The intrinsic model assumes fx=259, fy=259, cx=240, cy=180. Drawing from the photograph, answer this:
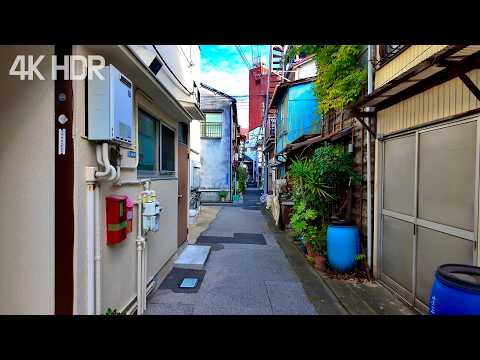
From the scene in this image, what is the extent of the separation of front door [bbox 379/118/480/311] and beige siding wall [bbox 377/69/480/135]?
167 mm

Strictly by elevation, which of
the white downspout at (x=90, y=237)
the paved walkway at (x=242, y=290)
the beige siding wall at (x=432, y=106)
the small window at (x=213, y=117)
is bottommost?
the paved walkway at (x=242, y=290)

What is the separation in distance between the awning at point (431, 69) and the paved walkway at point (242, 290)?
3218mm

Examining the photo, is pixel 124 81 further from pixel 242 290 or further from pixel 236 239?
pixel 236 239

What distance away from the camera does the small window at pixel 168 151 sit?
196 inches

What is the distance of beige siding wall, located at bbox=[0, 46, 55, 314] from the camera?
2080mm

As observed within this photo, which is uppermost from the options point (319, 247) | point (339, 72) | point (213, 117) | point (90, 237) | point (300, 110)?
point (213, 117)

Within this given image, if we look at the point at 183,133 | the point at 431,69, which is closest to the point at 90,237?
the point at 431,69

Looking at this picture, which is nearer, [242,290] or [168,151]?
[242,290]

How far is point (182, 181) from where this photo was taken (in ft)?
21.2

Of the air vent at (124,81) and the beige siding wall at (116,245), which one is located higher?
the air vent at (124,81)

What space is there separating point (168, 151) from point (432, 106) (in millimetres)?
4458

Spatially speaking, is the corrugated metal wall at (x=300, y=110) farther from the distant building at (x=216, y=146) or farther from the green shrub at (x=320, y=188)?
the distant building at (x=216, y=146)

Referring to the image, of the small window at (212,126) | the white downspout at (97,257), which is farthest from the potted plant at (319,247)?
the small window at (212,126)
